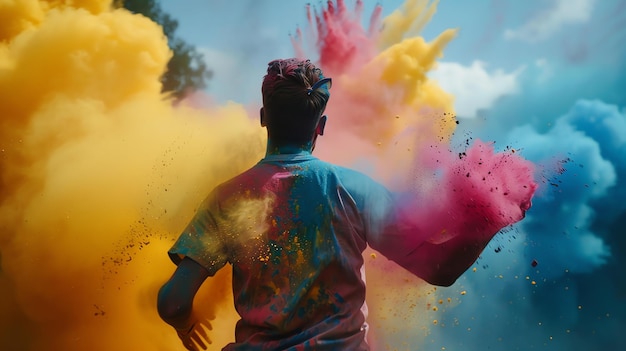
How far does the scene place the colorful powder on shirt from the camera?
4.55 meters

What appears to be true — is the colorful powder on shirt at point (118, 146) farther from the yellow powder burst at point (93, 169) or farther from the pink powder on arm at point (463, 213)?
the pink powder on arm at point (463, 213)

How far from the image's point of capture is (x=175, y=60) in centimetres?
552

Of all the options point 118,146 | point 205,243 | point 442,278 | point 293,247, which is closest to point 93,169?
point 118,146

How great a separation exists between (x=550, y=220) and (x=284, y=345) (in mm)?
3677

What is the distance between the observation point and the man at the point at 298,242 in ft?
Answer: 7.79

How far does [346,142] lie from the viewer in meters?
4.86

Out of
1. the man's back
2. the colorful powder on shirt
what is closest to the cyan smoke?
the colorful powder on shirt

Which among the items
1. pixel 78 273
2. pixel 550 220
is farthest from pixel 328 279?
pixel 550 220

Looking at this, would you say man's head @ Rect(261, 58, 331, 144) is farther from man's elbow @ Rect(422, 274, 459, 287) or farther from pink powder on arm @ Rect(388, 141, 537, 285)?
man's elbow @ Rect(422, 274, 459, 287)

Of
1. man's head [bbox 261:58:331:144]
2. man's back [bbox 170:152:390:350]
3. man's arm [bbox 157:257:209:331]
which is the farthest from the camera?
man's head [bbox 261:58:331:144]

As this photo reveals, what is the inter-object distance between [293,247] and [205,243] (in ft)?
1.05

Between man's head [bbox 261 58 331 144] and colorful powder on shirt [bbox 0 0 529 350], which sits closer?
man's head [bbox 261 58 331 144]

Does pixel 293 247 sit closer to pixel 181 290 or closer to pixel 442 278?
pixel 181 290

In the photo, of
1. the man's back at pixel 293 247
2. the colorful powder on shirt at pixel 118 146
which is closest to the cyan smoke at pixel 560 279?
the colorful powder on shirt at pixel 118 146
